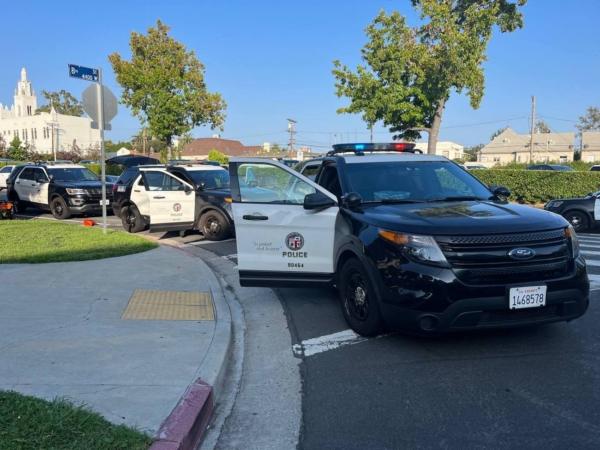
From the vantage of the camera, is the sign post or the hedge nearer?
the sign post

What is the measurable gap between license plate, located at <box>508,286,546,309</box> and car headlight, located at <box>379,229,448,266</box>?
1.99ft

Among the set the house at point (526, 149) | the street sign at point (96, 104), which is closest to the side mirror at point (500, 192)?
the street sign at point (96, 104)

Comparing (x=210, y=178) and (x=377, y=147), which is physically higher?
(x=377, y=147)

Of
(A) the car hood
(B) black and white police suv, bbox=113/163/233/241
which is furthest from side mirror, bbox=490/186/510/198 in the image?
(B) black and white police suv, bbox=113/163/233/241

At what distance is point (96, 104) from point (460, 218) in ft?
30.0

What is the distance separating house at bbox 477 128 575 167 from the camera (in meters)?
85.1

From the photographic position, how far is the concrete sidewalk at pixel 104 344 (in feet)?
13.1

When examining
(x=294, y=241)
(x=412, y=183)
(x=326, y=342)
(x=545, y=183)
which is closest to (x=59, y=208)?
(x=294, y=241)

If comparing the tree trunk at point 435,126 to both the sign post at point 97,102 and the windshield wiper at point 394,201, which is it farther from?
the windshield wiper at point 394,201

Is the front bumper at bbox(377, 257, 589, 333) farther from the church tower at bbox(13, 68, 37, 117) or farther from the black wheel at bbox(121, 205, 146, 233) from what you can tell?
the church tower at bbox(13, 68, 37, 117)

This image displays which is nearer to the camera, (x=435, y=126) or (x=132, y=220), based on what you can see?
(x=132, y=220)

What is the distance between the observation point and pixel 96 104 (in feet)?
38.2

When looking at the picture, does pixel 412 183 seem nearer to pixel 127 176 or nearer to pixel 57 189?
pixel 127 176

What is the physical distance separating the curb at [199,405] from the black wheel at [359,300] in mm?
1239
